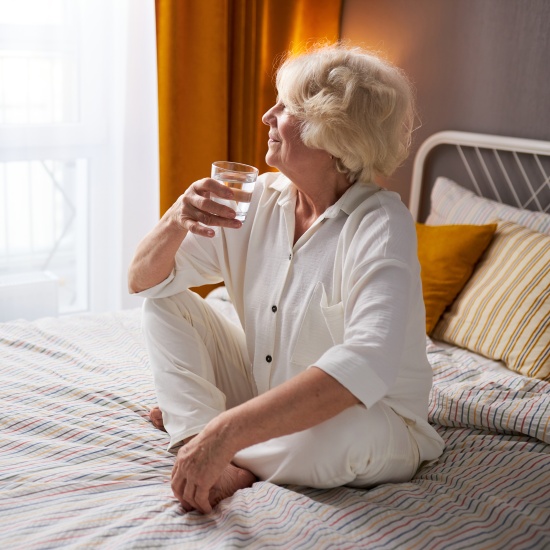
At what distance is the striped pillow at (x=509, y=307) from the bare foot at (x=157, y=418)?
988 millimetres

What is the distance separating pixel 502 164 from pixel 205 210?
1601mm

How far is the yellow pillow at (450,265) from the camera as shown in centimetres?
235

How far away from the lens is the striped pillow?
6.93 ft

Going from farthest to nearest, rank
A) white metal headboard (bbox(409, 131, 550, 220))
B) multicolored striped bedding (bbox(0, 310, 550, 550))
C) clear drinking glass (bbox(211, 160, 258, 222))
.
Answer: white metal headboard (bbox(409, 131, 550, 220)), clear drinking glass (bbox(211, 160, 258, 222)), multicolored striped bedding (bbox(0, 310, 550, 550))

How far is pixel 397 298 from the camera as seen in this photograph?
1.45 meters

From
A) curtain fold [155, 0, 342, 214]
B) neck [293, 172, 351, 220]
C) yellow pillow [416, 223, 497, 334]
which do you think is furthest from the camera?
curtain fold [155, 0, 342, 214]

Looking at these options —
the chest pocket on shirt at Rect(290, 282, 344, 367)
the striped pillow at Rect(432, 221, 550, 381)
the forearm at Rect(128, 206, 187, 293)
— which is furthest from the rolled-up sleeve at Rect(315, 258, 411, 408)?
the striped pillow at Rect(432, 221, 550, 381)

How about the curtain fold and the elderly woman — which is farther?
the curtain fold

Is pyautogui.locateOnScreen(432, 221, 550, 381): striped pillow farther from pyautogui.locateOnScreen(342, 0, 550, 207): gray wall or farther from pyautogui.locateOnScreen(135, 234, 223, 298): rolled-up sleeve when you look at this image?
pyautogui.locateOnScreen(135, 234, 223, 298): rolled-up sleeve

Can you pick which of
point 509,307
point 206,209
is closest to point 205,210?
point 206,209


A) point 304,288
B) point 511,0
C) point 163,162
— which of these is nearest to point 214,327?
point 304,288

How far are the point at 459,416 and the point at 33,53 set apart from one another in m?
2.14

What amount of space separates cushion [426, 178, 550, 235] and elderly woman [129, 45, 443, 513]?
0.79 meters

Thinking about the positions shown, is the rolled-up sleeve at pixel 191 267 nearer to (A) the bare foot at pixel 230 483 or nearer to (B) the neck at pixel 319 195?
(B) the neck at pixel 319 195
